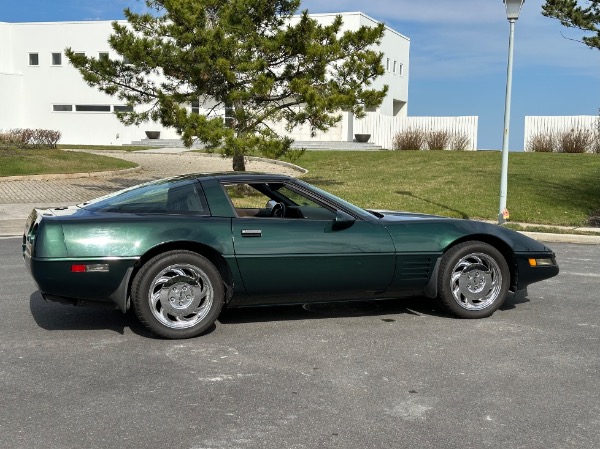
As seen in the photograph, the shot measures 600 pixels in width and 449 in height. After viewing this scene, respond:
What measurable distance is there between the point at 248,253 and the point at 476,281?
6.72 feet

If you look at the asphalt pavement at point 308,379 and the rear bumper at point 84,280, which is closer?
the asphalt pavement at point 308,379

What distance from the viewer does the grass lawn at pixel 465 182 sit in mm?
14836

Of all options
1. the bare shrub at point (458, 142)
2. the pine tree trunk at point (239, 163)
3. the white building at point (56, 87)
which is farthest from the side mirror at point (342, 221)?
the white building at point (56, 87)

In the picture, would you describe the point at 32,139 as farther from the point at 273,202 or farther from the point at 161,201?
the point at 161,201

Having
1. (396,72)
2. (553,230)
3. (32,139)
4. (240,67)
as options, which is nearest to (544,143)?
(240,67)

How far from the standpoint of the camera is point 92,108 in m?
43.5

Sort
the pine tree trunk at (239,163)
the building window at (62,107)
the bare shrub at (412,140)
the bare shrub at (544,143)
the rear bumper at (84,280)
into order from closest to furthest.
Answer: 1. the rear bumper at (84,280)
2. the pine tree trunk at (239,163)
3. the bare shrub at (544,143)
4. the bare shrub at (412,140)
5. the building window at (62,107)

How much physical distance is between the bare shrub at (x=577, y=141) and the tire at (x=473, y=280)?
24.5 m

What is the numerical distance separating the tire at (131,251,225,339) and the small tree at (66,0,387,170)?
11.1 m

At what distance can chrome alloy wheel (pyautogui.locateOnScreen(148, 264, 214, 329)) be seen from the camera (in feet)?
17.3

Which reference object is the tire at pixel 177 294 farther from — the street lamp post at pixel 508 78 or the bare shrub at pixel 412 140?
the bare shrub at pixel 412 140

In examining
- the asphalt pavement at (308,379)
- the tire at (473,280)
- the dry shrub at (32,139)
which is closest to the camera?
the asphalt pavement at (308,379)

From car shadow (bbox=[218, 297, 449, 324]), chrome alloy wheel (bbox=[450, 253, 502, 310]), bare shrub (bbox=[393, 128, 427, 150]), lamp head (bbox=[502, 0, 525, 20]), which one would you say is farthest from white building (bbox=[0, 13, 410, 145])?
chrome alloy wheel (bbox=[450, 253, 502, 310])

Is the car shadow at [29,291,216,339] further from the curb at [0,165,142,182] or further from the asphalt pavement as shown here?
the curb at [0,165,142,182]
